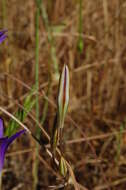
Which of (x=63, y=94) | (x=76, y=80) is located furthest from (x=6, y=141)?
(x=76, y=80)

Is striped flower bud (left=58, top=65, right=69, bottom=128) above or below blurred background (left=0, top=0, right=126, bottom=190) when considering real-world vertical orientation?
above

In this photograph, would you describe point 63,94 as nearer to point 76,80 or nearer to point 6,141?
point 6,141

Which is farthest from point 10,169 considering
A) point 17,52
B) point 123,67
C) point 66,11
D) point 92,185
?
point 66,11

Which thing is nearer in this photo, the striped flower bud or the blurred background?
the striped flower bud

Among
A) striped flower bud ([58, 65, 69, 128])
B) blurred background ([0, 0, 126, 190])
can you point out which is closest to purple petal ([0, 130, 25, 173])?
striped flower bud ([58, 65, 69, 128])

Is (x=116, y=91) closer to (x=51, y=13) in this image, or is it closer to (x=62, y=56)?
(x=62, y=56)

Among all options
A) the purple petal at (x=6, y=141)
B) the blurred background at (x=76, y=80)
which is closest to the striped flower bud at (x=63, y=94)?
the purple petal at (x=6, y=141)

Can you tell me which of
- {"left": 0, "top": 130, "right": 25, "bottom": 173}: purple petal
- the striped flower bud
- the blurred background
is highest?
the striped flower bud

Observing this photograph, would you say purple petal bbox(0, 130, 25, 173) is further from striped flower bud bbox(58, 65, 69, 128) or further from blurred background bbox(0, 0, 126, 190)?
blurred background bbox(0, 0, 126, 190)

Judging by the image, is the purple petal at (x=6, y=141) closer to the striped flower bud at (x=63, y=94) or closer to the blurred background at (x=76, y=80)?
the striped flower bud at (x=63, y=94)
